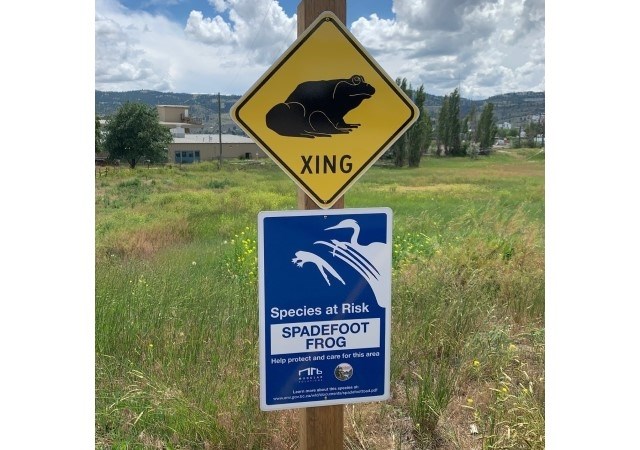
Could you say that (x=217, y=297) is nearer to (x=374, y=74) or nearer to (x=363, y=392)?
(x=363, y=392)

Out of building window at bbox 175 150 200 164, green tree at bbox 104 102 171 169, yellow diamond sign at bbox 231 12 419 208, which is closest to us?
yellow diamond sign at bbox 231 12 419 208

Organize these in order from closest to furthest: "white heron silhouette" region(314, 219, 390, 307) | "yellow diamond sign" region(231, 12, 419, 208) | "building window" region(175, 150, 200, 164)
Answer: "yellow diamond sign" region(231, 12, 419, 208) < "white heron silhouette" region(314, 219, 390, 307) < "building window" region(175, 150, 200, 164)

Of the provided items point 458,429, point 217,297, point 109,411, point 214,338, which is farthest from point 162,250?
point 458,429

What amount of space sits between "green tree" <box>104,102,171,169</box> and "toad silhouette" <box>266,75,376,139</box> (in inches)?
372

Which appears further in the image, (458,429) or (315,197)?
(458,429)

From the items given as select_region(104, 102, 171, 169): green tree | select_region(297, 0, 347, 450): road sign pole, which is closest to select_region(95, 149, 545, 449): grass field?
select_region(297, 0, 347, 450): road sign pole

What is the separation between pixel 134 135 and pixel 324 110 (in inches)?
382

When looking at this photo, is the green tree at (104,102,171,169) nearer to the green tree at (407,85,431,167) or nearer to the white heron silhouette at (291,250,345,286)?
the green tree at (407,85,431,167)

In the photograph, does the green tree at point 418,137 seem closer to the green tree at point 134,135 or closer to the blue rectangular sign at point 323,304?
the green tree at point 134,135

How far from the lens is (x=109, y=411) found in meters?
3.11

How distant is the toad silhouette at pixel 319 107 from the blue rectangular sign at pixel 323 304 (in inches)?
11.9

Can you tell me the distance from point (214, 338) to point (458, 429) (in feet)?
5.37

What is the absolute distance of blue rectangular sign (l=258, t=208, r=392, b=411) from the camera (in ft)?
6.88

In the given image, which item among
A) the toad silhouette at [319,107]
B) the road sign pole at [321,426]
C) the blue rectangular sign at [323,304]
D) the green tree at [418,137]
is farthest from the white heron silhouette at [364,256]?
the green tree at [418,137]
